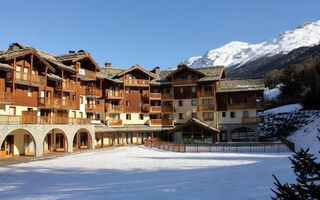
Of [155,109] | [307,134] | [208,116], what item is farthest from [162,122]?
[307,134]

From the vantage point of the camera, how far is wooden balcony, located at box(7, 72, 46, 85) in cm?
3026

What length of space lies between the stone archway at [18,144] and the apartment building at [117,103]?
4.1 inches

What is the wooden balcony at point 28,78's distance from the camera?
3026cm

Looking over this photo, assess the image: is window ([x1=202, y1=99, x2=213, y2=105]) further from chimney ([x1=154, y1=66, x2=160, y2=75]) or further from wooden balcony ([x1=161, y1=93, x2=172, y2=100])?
chimney ([x1=154, y1=66, x2=160, y2=75])

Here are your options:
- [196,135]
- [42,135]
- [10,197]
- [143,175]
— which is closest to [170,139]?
[196,135]

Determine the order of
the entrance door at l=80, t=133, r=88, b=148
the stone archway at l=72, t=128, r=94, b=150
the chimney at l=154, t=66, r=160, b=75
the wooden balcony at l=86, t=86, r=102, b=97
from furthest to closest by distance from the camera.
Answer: the chimney at l=154, t=66, r=160, b=75, the wooden balcony at l=86, t=86, r=102, b=97, the entrance door at l=80, t=133, r=88, b=148, the stone archway at l=72, t=128, r=94, b=150

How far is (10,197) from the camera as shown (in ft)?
45.1

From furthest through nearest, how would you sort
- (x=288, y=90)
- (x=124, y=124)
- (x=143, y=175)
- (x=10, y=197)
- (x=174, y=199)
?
(x=288, y=90) < (x=124, y=124) < (x=143, y=175) < (x=10, y=197) < (x=174, y=199)

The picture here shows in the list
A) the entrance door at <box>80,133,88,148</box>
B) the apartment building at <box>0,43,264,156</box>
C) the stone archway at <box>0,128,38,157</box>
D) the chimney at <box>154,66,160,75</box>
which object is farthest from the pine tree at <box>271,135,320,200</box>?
the chimney at <box>154,66,160,75</box>

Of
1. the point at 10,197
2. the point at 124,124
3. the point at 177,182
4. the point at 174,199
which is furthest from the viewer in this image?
the point at 124,124

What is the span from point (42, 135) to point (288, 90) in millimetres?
45245

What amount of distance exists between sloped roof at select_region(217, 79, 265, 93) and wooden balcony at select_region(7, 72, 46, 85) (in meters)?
27.0

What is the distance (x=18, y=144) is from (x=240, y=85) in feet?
108

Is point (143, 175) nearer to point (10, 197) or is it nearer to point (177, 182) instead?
point (177, 182)
